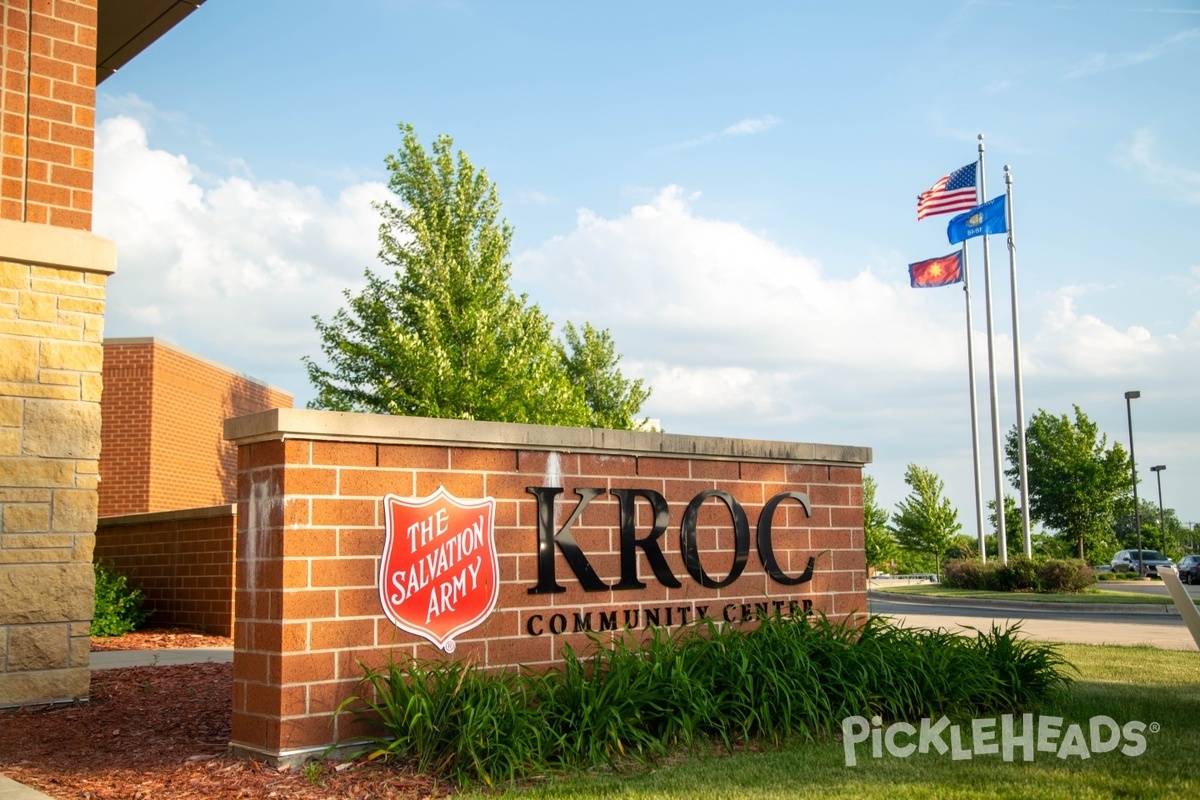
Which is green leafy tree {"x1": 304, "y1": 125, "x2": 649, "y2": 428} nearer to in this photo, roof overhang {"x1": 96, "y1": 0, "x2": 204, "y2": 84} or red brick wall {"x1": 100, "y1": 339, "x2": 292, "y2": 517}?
red brick wall {"x1": 100, "y1": 339, "x2": 292, "y2": 517}

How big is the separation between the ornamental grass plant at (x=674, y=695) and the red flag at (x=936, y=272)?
2362 cm

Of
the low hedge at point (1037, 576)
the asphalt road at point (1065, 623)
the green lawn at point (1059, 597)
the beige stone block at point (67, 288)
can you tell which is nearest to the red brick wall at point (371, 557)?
the beige stone block at point (67, 288)

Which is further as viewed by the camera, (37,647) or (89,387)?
(89,387)

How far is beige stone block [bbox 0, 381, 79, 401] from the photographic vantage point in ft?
29.5

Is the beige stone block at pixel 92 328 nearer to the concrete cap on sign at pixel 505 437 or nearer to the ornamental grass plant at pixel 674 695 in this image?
the concrete cap on sign at pixel 505 437

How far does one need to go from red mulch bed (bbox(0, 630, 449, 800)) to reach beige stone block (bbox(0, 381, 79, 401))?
2628mm

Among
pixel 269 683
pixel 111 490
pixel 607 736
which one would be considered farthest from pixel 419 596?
pixel 111 490

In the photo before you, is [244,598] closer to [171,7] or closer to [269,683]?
[269,683]

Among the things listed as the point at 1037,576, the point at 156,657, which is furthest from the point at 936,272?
the point at 156,657

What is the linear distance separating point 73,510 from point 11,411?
983mm

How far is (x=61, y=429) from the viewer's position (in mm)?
9211

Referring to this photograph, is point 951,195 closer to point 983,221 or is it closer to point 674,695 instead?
point 983,221

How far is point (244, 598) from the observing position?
673 cm

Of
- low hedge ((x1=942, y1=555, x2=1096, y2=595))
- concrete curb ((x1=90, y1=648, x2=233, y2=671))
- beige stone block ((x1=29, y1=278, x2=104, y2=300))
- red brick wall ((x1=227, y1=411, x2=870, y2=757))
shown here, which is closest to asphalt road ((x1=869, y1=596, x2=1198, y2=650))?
low hedge ((x1=942, y1=555, x2=1096, y2=595))
